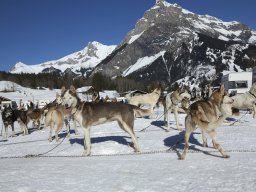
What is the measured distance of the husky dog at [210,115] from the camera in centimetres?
861

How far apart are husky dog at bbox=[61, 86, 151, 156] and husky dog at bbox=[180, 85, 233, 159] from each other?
7.38 feet

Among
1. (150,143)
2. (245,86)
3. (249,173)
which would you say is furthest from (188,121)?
(245,86)

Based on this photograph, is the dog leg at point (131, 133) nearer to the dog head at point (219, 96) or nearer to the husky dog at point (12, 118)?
the dog head at point (219, 96)

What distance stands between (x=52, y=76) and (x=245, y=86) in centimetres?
11415

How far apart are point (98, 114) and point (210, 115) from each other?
3.38 meters

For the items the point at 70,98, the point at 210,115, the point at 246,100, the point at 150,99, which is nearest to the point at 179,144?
the point at 210,115

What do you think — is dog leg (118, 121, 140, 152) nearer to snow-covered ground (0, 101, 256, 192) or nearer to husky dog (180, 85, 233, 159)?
snow-covered ground (0, 101, 256, 192)

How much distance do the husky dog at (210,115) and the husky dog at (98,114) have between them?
225cm

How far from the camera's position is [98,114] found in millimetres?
10922

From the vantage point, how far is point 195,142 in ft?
37.0

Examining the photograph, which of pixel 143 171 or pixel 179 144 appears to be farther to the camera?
pixel 179 144

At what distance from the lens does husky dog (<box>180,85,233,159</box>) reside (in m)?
8.61

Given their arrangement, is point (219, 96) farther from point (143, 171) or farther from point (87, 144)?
point (87, 144)

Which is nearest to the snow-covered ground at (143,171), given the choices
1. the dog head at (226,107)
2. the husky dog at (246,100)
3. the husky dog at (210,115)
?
the husky dog at (210,115)
